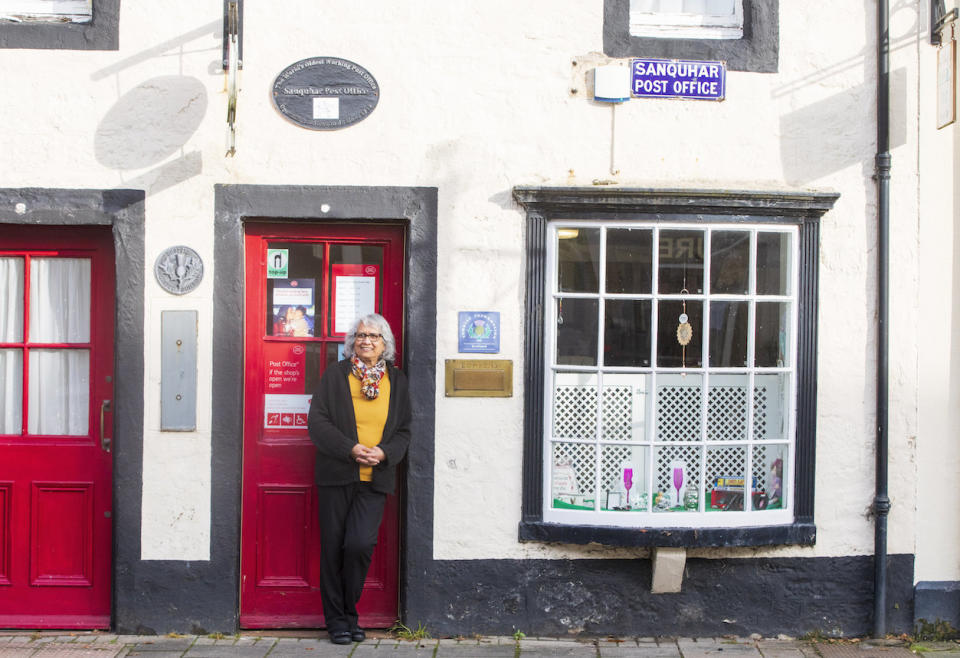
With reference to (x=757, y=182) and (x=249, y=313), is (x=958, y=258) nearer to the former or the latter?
(x=757, y=182)

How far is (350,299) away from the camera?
217 inches

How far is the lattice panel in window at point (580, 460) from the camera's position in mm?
5398

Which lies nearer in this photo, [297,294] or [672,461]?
[672,461]

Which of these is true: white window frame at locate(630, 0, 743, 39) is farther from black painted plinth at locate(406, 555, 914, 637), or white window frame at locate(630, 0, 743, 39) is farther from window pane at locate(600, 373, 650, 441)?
black painted plinth at locate(406, 555, 914, 637)

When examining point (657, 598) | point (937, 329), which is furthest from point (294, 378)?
point (937, 329)

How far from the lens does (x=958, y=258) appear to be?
5.42m

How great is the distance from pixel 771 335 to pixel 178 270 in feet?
11.8

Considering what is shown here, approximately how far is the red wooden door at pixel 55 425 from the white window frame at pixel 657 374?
271 cm

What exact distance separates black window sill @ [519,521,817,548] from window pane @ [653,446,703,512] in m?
0.17

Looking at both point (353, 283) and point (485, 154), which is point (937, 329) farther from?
point (353, 283)

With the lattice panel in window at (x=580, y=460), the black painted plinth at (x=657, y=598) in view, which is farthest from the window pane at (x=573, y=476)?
the black painted plinth at (x=657, y=598)

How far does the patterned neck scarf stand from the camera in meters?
5.11

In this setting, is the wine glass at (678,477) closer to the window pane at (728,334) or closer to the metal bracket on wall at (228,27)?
the window pane at (728,334)

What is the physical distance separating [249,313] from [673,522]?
287 cm
